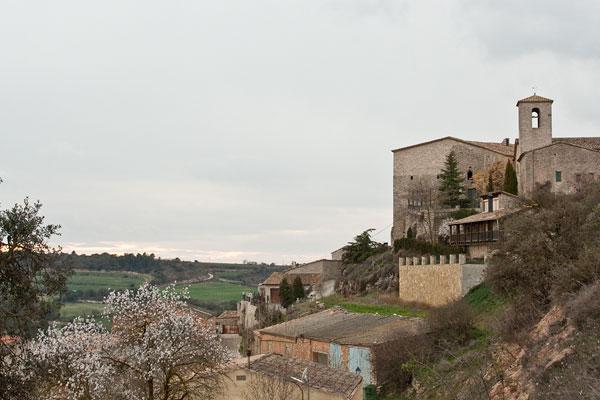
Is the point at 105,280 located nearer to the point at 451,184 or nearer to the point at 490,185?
the point at 451,184

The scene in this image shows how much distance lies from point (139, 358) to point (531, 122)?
40.2m

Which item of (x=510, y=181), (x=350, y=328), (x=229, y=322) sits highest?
(x=510, y=181)

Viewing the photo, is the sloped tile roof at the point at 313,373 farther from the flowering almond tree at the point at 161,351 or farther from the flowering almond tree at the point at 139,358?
the flowering almond tree at the point at 139,358

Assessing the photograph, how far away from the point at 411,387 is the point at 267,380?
7602mm

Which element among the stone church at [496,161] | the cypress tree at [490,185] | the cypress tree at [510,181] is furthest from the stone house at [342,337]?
the cypress tree at [490,185]

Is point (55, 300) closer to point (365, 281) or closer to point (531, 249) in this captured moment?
point (531, 249)

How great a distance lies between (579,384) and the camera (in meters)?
15.0

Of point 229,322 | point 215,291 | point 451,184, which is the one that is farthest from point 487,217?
point 215,291

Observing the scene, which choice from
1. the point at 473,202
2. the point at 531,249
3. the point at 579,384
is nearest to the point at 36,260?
the point at 579,384

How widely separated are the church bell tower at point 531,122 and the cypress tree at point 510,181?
2.29 metres

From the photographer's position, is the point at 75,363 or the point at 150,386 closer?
the point at 150,386

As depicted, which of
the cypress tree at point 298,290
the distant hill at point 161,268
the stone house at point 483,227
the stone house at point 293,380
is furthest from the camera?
the distant hill at point 161,268

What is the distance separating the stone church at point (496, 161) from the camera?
5106cm

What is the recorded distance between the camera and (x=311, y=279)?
238 feet
